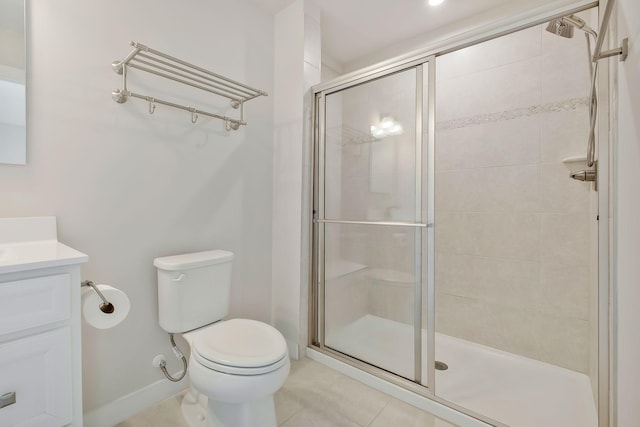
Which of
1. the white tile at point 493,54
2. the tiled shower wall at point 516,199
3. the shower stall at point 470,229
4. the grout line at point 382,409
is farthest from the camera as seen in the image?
the white tile at point 493,54

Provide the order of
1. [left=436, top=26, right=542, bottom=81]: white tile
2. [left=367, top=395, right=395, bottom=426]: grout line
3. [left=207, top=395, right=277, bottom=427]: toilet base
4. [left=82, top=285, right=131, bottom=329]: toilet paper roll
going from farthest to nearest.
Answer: [left=436, top=26, right=542, bottom=81]: white tile, [left=367, top=395, right=395, bottom=426]: grout line, [left=207, top=395, right=277, bottom=427]: toilet base, [left=82, top=285, right=131, bottom=329]: toilet paper roll

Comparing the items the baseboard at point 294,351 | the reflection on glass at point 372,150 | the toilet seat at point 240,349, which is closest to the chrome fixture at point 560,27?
the reflection on glass at point 372,150

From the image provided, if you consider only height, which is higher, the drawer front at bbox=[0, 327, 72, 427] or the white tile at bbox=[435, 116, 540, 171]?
the white tile at bbox=[435, 116, 540, 171]

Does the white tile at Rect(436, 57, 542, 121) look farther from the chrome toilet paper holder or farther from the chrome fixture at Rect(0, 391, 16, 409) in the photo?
the chrome fixture at Rect(0, 391, 16, 409)

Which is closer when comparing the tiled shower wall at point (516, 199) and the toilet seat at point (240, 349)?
the toilet seat at point (240, 349)

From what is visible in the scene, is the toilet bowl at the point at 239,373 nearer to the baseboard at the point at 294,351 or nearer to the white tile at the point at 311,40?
the baseboard at the point at 294,351

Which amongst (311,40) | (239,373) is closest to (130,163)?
(239,373)

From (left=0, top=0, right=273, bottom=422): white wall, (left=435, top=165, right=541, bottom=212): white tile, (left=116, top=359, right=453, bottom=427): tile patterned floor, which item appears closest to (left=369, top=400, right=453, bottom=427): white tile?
(left=116, top=359, right=453, bottom=427): tile patterned floor

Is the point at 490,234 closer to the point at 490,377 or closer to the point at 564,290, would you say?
the point at 564,290

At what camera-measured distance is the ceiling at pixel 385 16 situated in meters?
1.98

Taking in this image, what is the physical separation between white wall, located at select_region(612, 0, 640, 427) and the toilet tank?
156 cm

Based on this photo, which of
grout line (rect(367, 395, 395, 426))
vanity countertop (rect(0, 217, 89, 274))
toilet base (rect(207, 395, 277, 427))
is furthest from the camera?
grout line (rect(367, 395, 395, 426))

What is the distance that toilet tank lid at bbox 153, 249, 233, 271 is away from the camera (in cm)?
141

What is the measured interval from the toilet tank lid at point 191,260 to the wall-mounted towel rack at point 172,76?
0.74 metres
